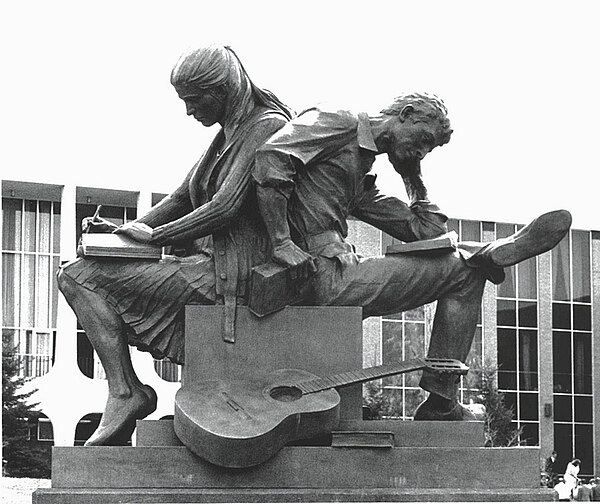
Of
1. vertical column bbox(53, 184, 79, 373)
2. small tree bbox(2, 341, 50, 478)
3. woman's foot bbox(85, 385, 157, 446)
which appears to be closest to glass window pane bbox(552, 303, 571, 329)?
vertical column bbox(53, 184, 79, 373)

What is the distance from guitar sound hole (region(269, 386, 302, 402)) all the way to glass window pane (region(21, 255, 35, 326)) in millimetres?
44053

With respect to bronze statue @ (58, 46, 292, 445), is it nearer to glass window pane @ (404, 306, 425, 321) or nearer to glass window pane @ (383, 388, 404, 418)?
glass window pane @ (383, 388, 404, 418)

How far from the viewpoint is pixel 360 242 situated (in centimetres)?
5250

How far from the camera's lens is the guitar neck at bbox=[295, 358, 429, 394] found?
7344 millimetres

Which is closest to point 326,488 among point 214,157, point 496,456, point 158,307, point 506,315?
point 496,456

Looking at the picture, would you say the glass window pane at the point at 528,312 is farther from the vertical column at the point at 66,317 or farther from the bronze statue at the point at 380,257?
the bronze statue at the point at 380,257

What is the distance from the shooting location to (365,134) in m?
7.88

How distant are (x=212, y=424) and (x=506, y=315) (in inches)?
1930

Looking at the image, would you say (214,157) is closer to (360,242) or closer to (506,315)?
(360,242)

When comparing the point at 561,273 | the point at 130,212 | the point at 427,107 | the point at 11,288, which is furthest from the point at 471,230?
the point at 427,107

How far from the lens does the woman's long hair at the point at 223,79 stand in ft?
26.0

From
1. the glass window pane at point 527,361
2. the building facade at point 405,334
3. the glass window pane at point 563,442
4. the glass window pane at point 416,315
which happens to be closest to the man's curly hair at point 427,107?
the building facade at point 405,334

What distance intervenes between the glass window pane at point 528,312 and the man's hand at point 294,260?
49.0 meters

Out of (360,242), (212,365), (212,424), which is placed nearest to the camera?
(212,424)
